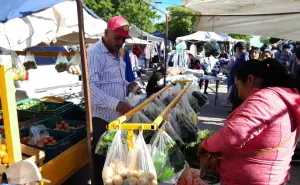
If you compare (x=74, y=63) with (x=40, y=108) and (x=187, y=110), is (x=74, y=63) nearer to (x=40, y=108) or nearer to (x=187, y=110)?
(x=40, y=108)

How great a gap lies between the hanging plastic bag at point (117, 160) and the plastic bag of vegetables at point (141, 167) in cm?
5

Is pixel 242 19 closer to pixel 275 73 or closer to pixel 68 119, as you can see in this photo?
pixel 275 73

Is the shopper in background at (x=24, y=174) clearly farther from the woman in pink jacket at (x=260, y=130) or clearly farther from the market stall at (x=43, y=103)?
the woman in pink jacket at (x=260, y=130)

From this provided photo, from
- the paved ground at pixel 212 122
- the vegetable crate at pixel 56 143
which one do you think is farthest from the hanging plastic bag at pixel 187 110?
the paved ground at pixel 212 122

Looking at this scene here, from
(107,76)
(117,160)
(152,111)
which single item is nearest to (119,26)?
(107,76)

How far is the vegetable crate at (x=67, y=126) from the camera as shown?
13.6ft

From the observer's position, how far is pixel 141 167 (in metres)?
2.01

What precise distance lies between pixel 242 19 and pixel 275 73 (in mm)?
2856

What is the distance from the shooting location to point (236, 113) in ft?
5.99

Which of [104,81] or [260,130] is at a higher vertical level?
[104,81]

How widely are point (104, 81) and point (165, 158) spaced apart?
1176mm

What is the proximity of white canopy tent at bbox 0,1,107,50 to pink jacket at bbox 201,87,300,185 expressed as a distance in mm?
3272

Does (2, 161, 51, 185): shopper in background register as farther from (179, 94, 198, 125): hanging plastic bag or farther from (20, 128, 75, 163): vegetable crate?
(179, 94, 198, 125): hanging plastic bag

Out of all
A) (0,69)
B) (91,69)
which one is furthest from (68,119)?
(0,69)
